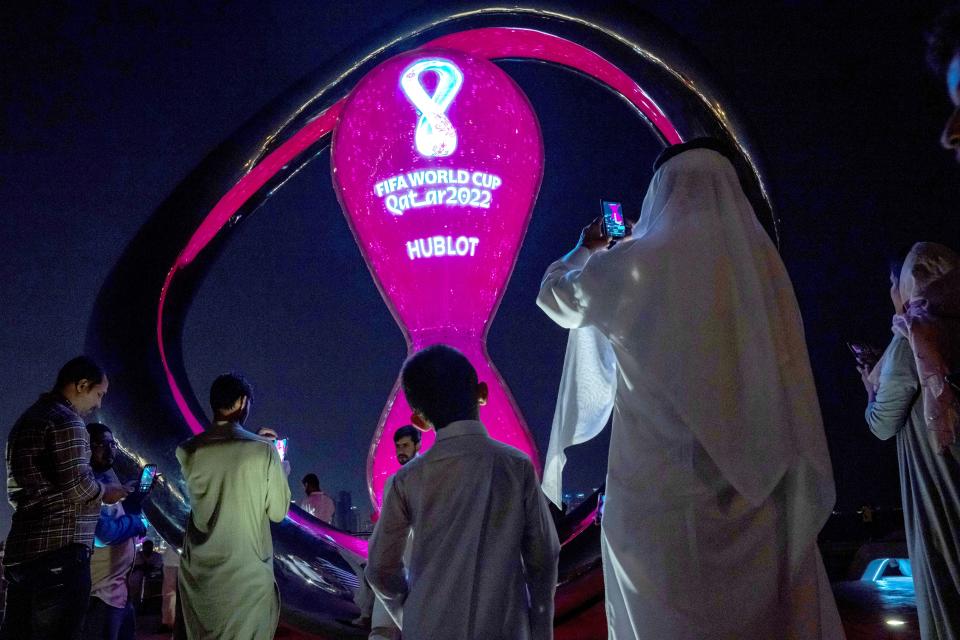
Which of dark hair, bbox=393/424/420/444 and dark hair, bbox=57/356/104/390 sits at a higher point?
dark hair, bbox=57/356/104/390

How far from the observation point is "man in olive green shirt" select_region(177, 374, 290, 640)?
7.45 ft

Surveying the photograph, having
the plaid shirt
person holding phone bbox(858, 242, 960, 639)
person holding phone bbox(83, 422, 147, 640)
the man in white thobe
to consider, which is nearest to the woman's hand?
person holding phone bbox(858, 242, 960, 639)

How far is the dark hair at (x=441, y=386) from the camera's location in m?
1.52

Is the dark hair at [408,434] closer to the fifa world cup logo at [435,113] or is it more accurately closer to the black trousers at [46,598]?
the black trousers at [46,598]

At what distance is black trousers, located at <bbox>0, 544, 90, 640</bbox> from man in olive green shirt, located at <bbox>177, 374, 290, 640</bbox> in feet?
1.13

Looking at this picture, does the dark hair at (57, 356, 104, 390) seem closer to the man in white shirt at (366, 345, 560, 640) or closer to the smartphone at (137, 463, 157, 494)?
the smartphone at (137, 463, 157, 494)

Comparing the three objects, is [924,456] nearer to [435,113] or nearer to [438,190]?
[438,190]

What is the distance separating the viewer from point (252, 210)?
4.69 metres

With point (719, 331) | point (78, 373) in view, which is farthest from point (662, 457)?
point (78, 373)

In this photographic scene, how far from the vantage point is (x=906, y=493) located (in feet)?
7.75

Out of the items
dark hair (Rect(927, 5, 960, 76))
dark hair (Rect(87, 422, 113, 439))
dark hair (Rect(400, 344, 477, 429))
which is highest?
dark hair (Rect(927, 5, 960, 76))

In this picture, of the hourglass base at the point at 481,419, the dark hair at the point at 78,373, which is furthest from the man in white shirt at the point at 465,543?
the hourglass base at the point at 481,419

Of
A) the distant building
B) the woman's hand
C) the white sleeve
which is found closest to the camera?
the white sleeve

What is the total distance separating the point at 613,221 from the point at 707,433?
27.3 inches
